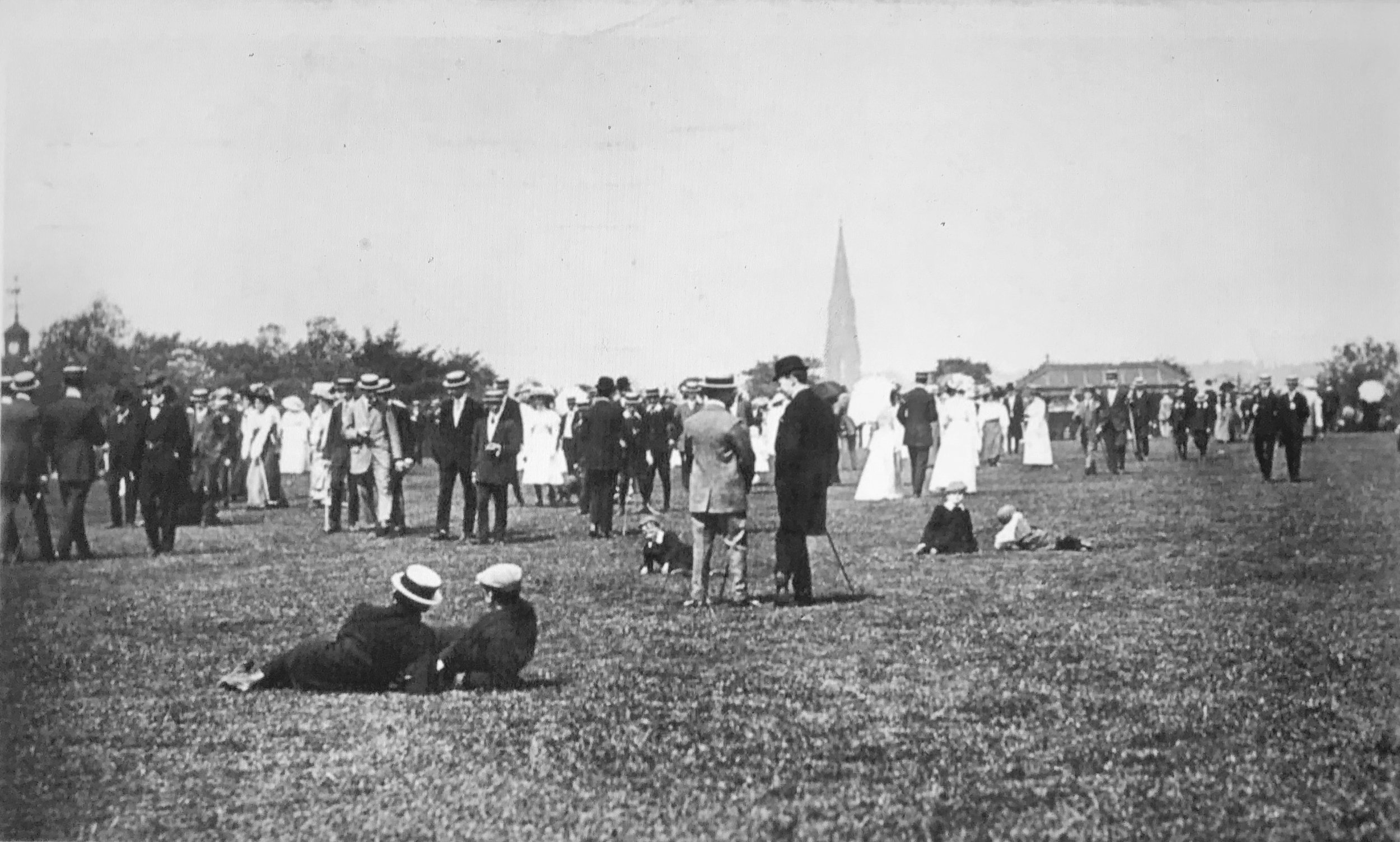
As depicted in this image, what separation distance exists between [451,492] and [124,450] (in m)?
4.26


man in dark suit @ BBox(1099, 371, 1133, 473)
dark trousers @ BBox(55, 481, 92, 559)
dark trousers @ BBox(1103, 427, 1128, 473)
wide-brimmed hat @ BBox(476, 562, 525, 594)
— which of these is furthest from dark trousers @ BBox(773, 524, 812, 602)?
dark trousers @ BBox(1103, 427, 1128, 473)

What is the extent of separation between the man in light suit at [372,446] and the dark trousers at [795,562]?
6.93 meters

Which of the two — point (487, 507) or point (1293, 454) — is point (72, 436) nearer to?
point (487, 507)

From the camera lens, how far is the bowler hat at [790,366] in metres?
12.2

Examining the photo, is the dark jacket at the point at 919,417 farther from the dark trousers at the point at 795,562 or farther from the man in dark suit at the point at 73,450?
the man in dark suit at the point at 73,450

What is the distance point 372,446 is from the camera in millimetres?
17828

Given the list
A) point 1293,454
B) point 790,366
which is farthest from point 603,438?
point 1293,454

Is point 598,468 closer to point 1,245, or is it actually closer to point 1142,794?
point 1,245

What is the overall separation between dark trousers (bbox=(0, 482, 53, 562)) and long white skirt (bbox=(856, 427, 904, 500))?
506 inches

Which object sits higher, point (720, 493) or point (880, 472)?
point (720, 493)

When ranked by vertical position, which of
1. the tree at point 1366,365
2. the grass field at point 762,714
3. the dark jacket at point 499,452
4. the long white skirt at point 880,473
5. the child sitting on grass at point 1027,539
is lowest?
the grass field at point 762,714

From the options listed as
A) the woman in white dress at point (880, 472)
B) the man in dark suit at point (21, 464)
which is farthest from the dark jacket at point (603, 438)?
the woman in white dress at point (880, 472)

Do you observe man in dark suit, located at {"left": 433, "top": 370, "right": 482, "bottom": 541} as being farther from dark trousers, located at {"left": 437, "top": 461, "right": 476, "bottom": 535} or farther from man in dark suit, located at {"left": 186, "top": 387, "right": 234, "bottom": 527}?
man in dark suit, located at {"left": 186, "top": 387, "right": 234, "bottom": 527}

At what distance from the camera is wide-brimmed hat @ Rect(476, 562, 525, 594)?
29.5 ft
